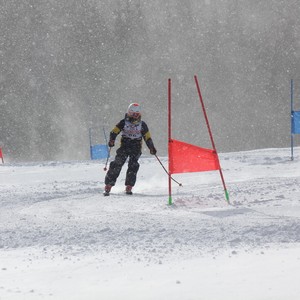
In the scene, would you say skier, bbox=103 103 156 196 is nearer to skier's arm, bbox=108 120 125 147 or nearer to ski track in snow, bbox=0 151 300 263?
skier's arm, bbox=108 120 125 147

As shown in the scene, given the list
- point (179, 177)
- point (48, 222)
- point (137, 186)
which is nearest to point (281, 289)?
point (48, 222)

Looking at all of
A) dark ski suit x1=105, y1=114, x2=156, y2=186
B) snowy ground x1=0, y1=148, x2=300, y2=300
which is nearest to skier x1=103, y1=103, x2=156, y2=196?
dark ski suit x1=105, y1=114, x2=156, y2=186

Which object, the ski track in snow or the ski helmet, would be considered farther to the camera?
the ski helmet

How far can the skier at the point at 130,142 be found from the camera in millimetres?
9789

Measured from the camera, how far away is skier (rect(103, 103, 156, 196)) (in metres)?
9.79

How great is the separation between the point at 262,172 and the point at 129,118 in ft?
15.6

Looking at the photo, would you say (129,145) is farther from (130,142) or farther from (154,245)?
(154,245)

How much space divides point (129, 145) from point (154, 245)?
502 cm

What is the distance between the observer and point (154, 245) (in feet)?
16.9

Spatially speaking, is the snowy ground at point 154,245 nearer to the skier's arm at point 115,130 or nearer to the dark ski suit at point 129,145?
the dark ski suit at point 129,145

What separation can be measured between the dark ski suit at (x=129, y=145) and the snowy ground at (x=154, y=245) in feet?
1.75

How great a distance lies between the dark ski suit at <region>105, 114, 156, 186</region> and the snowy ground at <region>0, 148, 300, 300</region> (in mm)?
533

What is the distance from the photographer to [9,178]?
621 inches

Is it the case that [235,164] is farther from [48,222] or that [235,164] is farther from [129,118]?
[48,222]
